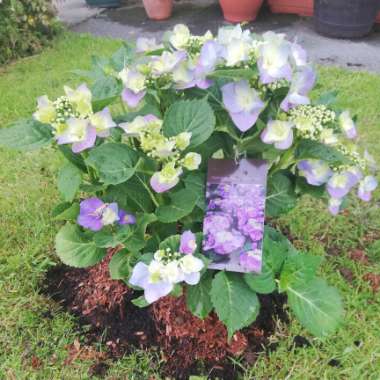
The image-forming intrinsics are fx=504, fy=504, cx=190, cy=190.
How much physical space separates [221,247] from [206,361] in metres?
0.44

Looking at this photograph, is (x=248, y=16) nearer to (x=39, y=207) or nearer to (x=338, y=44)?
(x=338, y=44)

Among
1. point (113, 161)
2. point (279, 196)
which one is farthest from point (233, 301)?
point (113, 161)

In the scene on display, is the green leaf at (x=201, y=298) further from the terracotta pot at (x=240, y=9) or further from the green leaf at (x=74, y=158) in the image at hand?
the terracotta pot at (x=240, y=9)

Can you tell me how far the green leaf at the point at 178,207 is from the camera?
3.84ft

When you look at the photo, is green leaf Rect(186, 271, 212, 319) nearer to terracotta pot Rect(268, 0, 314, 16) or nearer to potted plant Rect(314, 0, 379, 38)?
potted plant Rect(314, 0, 379, 38)

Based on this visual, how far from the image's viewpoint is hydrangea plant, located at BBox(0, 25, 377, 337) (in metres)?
1.06

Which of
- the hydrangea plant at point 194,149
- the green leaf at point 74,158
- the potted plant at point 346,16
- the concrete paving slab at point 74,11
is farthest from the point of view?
the concrete paving slab at point 74,11

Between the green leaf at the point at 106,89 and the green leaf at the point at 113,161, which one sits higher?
the green leaf at the point at 106,89

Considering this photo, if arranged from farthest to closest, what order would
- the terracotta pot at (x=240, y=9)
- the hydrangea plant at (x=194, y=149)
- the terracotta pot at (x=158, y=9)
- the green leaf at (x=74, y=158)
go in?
the terracotta pot at (x=158, y=9) < the terracotta pot at (x=240, y=9) < the green leaf at (x=74, y=158) < the hydrangea plant at (x=194, y=149)

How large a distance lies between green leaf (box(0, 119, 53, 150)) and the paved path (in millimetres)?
2930

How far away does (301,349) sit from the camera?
1.46 metres

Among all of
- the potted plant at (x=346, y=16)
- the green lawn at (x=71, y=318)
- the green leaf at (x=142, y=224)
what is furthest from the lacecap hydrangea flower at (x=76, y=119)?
the potted plant at (x=346, y=16)

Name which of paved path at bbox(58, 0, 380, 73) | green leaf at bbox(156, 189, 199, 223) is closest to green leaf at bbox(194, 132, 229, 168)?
green leaf at bbox(156, 189, 199, 223)

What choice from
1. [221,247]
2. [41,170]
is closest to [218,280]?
[221,247]
